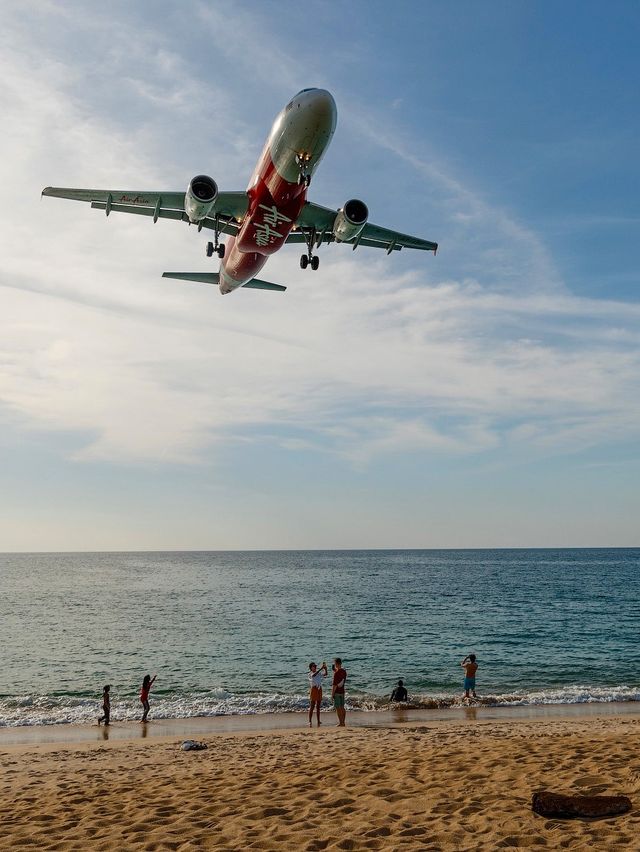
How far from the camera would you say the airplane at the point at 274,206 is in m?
16.3

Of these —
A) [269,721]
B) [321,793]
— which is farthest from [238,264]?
[321,793]

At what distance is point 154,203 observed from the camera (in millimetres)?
22703

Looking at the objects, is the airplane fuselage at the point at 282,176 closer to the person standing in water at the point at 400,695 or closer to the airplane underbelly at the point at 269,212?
the airplane underbelly at the point at 269,212

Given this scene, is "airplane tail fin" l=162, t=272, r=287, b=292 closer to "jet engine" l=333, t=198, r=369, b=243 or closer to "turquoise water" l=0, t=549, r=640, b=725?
"jet engine" l=333, t=198, r=369, b=243

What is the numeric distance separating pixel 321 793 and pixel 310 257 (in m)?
19.4

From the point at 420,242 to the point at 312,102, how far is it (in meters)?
10.8

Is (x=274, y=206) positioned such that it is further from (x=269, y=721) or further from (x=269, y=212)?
(x=269, y=721)

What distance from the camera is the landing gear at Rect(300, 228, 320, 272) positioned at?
24.0 metres

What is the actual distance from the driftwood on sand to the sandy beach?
0.46 ft

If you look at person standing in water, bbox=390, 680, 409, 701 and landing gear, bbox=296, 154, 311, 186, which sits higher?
landing gear, bbox=296, 154, 311, 186

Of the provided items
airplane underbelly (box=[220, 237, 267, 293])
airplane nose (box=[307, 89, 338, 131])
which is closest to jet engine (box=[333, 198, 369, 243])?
airplane underbelly (box=[220, 237, 267, 293])

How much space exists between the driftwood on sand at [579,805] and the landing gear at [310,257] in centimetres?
2013

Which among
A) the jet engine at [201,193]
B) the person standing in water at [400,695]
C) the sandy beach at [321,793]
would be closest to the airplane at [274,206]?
the jet engine at [201,193]

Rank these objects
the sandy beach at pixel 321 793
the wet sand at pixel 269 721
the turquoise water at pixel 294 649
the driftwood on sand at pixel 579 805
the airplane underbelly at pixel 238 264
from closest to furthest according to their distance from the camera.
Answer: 1. the sandy beach at pixel 321 793
2. the driftwood on sand at pixel 579 805
3. the wet sand at pixel 269 721
4. the airplane underbelly at pixel 238 264
5. the turquoise water at pixel 294 649
